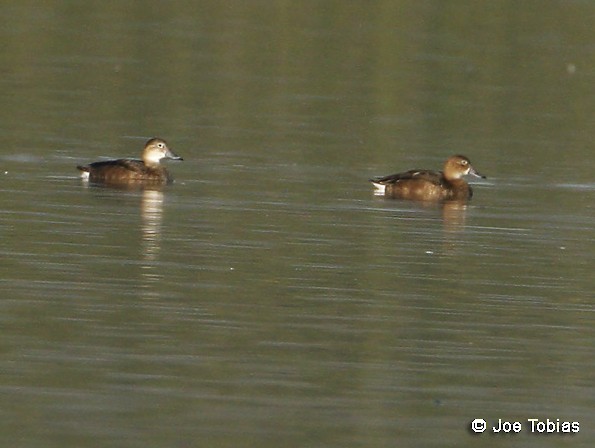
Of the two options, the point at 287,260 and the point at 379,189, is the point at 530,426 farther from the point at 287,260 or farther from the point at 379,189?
the point at 379,189

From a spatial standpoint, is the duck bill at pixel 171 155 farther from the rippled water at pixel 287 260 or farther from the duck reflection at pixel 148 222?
the duck reflection at pixel 148 222

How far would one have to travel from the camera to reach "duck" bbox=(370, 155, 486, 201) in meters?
19.5

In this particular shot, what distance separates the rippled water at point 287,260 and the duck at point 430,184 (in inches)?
8.0

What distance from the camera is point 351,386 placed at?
11.4m

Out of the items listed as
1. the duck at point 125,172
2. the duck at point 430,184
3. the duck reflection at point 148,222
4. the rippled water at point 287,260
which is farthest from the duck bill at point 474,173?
the duck reflection at point 148,222

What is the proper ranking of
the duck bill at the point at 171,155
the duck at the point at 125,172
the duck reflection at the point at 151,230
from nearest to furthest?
the duck reflection at the point at 151,230 → the duck at the point at 125,172 → the duck bill at the point at 171,155

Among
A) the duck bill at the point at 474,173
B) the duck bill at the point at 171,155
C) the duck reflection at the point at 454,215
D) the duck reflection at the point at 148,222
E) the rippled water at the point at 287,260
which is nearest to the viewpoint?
the rippled water at the point at 287,260

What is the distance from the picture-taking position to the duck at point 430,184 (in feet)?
64.1

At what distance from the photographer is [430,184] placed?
19.8m

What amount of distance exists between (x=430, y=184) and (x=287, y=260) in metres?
4.74

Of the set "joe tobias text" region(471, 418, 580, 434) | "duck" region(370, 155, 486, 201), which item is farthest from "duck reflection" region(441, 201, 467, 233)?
"joe tobias text" region(471, 418, 580, 434)

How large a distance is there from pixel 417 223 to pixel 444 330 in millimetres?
5047

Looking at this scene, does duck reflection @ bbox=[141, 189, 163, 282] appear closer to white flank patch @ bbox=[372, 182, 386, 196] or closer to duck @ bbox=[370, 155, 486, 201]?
Answer: white flank patch @ bbox=[372, 182, 386, 196]

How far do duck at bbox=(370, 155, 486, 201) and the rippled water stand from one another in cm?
20
